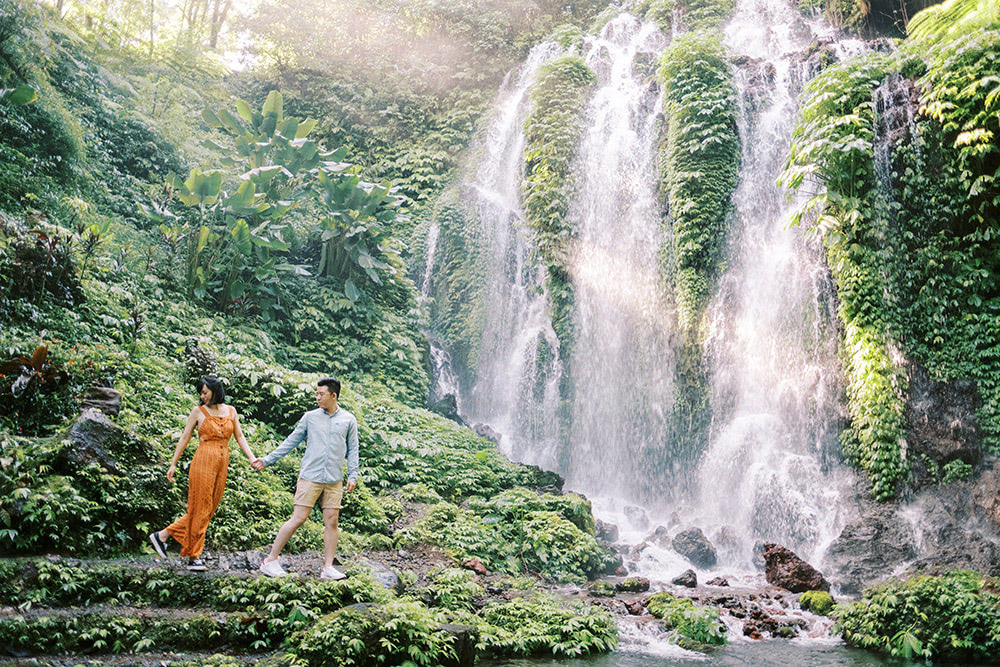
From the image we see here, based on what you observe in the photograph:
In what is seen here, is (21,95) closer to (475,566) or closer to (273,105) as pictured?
(273,105)

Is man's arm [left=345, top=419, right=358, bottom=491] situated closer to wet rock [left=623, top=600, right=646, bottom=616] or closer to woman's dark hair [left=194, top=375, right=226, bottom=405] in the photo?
woman's dark hair [left=194, top=375, right=226, bottom=405]

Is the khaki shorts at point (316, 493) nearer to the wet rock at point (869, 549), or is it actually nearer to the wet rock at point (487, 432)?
the wet rock at point (869, 549)

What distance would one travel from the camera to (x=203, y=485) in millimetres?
4836

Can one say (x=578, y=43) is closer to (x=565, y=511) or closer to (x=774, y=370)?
(x=774, y=370)

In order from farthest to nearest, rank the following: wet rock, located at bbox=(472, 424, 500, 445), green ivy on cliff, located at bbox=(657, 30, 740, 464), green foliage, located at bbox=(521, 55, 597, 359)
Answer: green foliage, located at bbox=(521, 55, 597, 359) < wet rock, located at bbox=(472, 424, 500, 445) < green ivy on cliff, located at bbox=(657, 30, 740, 464)

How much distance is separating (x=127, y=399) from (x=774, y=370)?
10.1 meters

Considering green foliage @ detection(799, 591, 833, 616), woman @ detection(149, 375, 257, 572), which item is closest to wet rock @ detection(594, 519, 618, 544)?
green foliage @ detection(799, 591, 833, 616)

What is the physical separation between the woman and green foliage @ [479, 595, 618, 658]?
234 centimetres

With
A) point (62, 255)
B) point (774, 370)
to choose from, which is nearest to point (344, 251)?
point (62, 255)

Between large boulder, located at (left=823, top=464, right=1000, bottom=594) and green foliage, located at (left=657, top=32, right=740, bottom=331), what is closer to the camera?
large boulder, located at (left=823, top=464, right=1000, bottom=594)

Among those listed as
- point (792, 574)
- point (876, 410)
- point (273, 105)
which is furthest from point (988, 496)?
point (273, 105)

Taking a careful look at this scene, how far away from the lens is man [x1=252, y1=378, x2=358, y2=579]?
16.3 ft

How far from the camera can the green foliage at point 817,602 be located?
7.06 meters

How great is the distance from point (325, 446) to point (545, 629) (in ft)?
8.09
